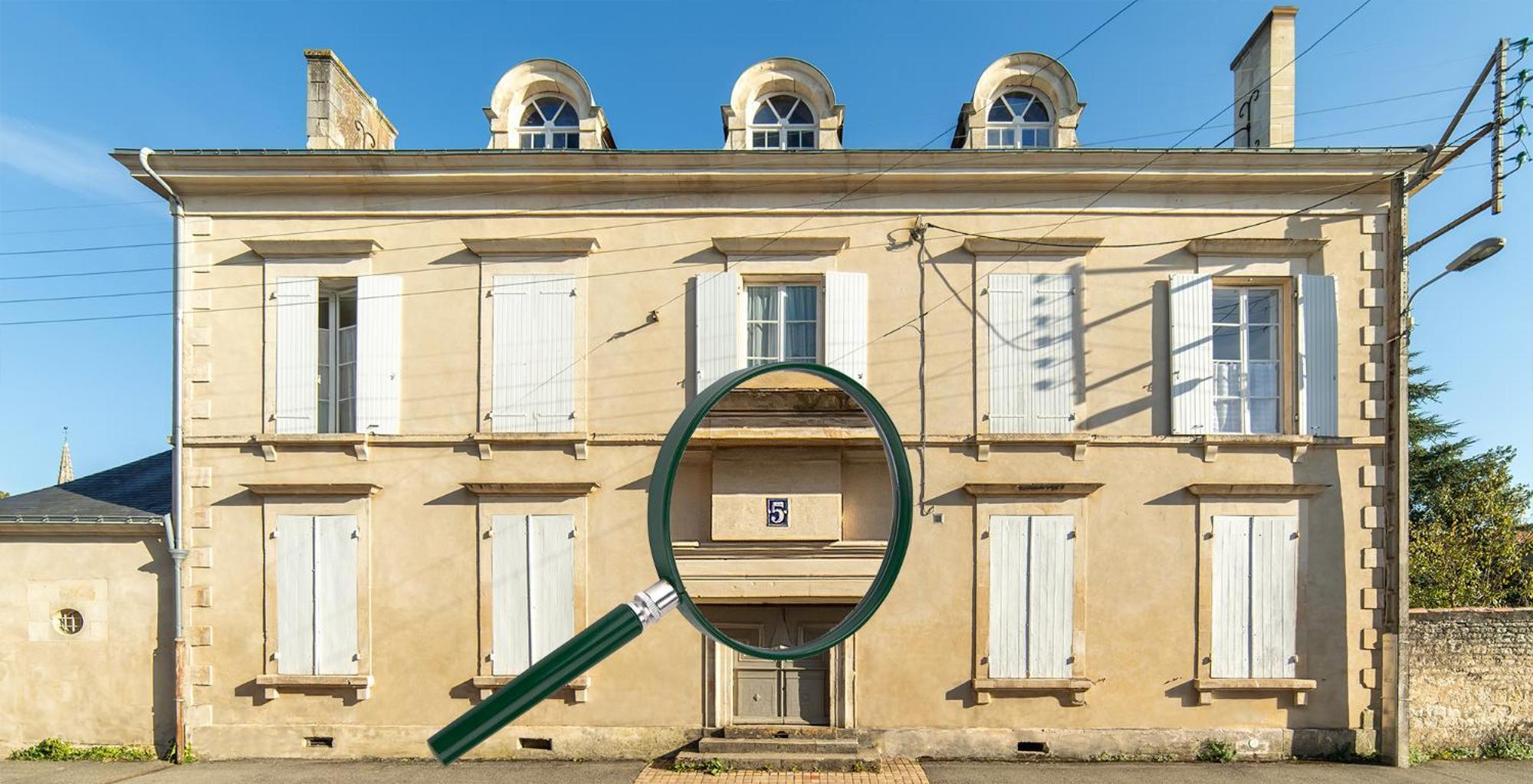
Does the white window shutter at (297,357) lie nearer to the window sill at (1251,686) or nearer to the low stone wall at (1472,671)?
the window sill at (1251,686)

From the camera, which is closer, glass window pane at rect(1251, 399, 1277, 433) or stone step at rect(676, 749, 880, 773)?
stone step at rect(676, 749, 880, 773)

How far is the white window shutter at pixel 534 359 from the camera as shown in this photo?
973cm

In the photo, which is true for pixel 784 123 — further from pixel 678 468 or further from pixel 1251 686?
pixel 1251 686

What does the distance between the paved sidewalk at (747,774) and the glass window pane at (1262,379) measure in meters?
4.41

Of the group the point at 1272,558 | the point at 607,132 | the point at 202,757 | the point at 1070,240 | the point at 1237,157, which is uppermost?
the point at 607,132

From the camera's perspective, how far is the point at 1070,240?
980 cm

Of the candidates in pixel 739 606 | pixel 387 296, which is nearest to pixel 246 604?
pixel 387 296

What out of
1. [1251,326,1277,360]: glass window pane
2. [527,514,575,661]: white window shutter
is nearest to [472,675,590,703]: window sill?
[527,514,575,661]: white window shutter

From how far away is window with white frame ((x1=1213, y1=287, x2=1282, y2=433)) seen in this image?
981cm

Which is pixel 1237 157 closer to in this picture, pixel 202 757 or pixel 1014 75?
pixel 1014 75

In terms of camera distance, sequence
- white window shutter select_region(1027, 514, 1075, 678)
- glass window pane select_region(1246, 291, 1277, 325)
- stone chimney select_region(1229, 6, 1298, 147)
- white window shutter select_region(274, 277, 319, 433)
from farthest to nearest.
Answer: stone chimney select_region(1229, 6, 1298, 147) < glass window pane select_region(1246, 291, 1277, 325) < white window shutter select_region(274, 277, 319, 433) < white window shutter select_region(1027, 514, 1075, 678)

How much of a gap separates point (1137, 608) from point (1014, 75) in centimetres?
689

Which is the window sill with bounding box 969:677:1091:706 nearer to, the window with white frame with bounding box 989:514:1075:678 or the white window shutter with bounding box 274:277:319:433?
the window with white frame with bounding box 989:514:1075:678

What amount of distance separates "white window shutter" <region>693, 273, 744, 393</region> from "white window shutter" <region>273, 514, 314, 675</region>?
17.0 feet
